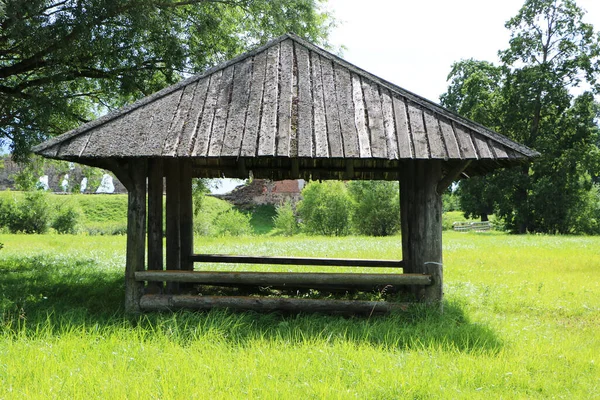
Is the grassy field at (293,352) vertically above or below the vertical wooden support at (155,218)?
below

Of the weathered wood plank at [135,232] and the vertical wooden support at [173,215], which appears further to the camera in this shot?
the vertical wooden support at [173,215]

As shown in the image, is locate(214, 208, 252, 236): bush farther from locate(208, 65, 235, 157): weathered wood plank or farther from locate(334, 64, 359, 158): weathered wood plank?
locate(334, 64, 359, 158): weathered wood plank

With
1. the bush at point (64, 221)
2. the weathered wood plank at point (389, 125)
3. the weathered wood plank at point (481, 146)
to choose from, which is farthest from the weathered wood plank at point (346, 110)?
the bush at point (64, 221)

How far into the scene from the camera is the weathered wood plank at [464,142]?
21.9 ft

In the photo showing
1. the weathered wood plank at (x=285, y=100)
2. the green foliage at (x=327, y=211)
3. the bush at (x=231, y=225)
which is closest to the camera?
the weathered wood plank at (x=285, y=100)

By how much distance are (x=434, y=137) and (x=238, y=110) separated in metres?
2.68

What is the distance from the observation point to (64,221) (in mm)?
31562

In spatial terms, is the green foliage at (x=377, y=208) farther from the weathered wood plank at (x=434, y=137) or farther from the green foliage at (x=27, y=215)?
the weathered wood plank at (x=434, y=137)

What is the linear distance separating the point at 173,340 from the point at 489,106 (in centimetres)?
3234

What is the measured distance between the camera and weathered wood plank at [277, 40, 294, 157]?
6781mm

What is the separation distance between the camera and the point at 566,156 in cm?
3058

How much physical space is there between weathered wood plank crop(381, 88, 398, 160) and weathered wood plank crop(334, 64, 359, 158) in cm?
41

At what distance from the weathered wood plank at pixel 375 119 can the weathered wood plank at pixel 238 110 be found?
1.70 m

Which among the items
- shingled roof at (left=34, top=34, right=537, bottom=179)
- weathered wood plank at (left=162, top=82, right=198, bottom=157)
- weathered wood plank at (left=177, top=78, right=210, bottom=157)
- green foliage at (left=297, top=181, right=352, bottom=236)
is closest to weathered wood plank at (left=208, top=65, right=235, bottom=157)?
shingled roof at (left=34, top=34, right=537, bottom=179)
